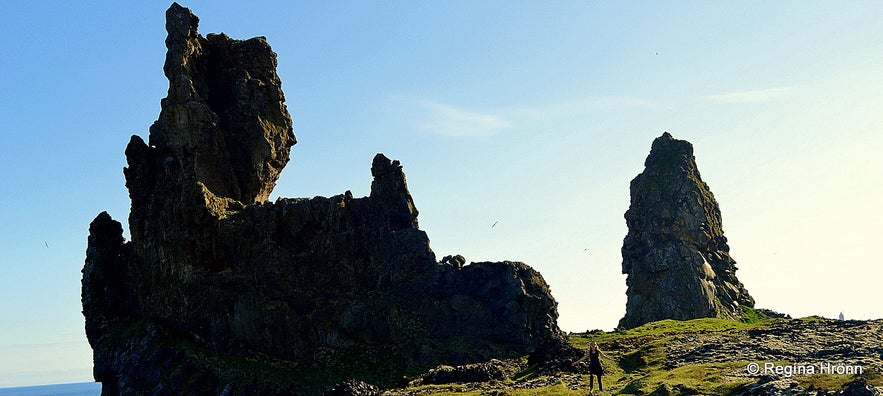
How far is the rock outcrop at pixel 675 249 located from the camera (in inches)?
5714

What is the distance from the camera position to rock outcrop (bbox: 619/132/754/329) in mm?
145125

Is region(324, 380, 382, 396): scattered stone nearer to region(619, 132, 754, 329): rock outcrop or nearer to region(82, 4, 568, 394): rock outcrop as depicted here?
region(82, 4, 568, 394): rock outcrop

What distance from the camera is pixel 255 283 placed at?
364ft

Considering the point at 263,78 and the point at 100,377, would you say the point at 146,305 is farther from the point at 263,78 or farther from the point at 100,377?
the point at 263,78

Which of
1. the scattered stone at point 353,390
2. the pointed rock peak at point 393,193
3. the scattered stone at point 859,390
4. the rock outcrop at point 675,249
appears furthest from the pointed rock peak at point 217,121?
the scattered stone at point 859,390

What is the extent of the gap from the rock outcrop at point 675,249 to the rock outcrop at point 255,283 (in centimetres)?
4491

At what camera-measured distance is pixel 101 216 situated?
13112cm

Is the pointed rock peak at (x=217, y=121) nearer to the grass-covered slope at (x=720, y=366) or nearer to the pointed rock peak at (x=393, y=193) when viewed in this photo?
the pointed rock peak at (x=393, y=193)

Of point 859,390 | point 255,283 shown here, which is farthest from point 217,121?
point 859,390

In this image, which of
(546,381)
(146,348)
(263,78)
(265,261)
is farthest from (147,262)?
(546,381)

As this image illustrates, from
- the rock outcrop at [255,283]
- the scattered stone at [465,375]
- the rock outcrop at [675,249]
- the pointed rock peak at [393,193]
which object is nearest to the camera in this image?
the scattered stone at [465,375]

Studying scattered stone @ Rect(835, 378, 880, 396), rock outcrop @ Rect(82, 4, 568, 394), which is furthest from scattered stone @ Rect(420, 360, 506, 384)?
scattered stone @ Rect(835, 378, 880, 396)

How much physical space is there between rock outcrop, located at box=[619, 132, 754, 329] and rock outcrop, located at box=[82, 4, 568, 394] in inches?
1768

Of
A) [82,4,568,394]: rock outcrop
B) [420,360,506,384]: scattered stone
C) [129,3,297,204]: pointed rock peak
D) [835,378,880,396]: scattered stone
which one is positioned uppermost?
[129,3,297,204]: pointed rock peak
